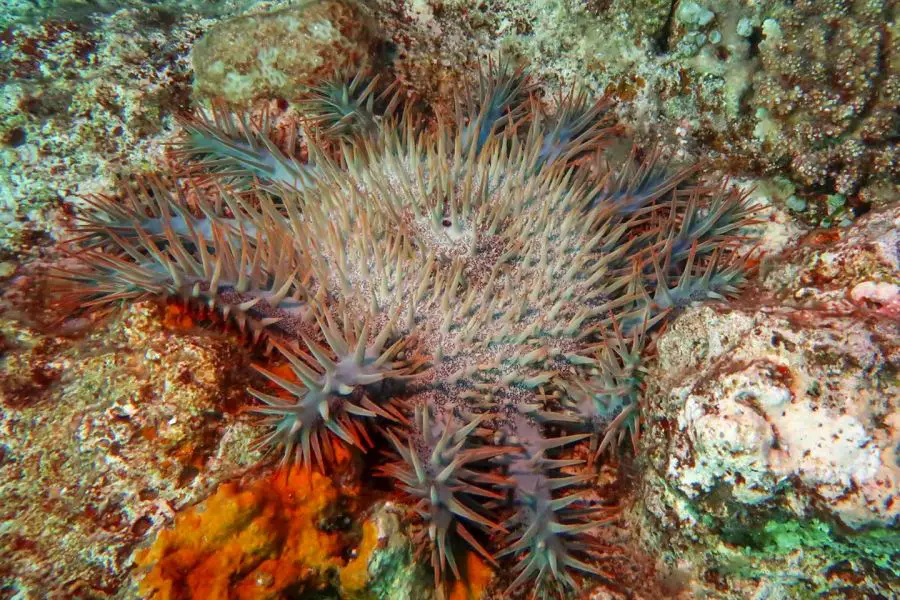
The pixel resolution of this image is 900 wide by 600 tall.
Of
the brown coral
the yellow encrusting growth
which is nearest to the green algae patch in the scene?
the yellow encrusting growth

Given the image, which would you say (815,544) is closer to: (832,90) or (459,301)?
(459,301)

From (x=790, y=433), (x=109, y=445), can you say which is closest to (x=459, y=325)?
(x=790, y=433)

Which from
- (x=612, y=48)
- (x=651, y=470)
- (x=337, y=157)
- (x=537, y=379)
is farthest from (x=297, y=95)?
(x=651, y=470)

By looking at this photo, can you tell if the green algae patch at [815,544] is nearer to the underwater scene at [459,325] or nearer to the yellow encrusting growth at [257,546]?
the underwater scene at [459,325]

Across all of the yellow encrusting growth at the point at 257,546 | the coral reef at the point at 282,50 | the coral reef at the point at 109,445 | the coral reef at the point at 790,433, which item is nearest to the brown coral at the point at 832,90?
the coral reef at the point at 790,433

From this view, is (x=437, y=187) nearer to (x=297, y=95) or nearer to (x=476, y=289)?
(x=476, y=289)

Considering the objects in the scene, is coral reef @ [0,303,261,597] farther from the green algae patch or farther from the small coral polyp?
the green algae patch
